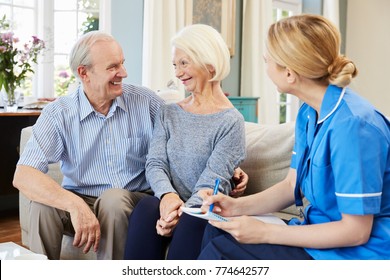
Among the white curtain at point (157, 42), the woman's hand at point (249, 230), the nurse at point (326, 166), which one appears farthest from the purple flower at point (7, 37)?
the woman's hand at point (249, 230)

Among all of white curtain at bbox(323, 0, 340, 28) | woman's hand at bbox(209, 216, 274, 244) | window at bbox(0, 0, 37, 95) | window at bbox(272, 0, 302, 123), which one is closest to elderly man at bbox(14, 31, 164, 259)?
woman's hand at bbox(209, 216, 274, 244)

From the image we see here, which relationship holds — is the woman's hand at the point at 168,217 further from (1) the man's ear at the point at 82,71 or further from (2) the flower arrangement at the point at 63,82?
(2) the flower arrangement at the point at 63,82

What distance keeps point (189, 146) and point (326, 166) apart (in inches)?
30.4

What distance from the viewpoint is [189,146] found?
1969mm

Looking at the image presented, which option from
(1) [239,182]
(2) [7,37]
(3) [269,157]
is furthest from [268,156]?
(2) [7,37]

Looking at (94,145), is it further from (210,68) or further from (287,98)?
(287,98)

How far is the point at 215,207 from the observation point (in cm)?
157

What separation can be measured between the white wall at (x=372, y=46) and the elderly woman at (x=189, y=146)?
19.6 feet

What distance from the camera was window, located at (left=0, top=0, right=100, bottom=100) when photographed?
4.09 meters

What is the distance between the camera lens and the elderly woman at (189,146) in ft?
5.78

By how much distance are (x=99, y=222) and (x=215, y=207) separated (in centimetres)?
55
